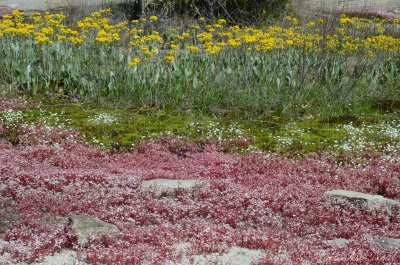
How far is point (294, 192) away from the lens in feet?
26.0

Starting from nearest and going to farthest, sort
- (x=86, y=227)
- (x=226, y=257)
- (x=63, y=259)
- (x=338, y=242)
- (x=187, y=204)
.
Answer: (x=63, y=259)
(x=226, y=257)
(x=86, y=227)
(x=338, y=242)
(x=187, y=204)

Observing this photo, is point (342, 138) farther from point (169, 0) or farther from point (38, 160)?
point (169, 0)

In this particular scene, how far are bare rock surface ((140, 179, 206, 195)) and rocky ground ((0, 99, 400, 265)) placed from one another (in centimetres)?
1

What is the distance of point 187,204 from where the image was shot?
741 cm

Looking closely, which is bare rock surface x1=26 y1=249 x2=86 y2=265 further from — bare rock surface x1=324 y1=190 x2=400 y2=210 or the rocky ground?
bare rock surface x1=324 y1=190 x2=400 y2=210

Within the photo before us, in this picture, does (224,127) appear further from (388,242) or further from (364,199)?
(388,242)

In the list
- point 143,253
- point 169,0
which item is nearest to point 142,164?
point 143,253

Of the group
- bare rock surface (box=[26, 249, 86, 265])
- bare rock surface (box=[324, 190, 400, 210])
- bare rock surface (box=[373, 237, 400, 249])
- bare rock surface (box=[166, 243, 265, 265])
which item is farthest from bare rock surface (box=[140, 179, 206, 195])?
bare rock surface (box=[373, 237, 400, 249])

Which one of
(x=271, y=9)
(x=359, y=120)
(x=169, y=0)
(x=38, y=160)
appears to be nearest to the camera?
(x=38, y=160)

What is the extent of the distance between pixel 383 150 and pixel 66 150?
15.8 ft

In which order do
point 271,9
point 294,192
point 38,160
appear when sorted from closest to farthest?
point 294,192 → point 38,160 → point 271,9

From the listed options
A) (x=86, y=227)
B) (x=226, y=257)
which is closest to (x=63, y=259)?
(x=86, y=227)

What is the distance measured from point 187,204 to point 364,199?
2090 mm

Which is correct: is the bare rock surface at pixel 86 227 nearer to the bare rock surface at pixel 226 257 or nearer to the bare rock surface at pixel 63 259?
A: the bare rock surface at pixel 63 259
